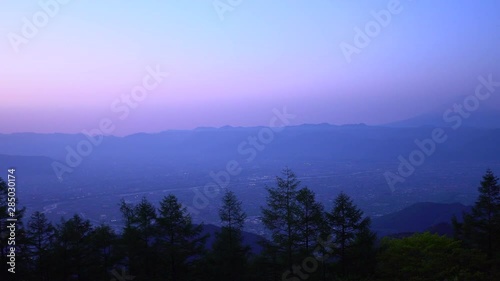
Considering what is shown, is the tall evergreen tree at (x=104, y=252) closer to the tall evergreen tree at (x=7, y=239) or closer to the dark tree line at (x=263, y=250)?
the dark tree line at (x=263, y=250)

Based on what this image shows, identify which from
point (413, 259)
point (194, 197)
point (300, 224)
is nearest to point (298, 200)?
point (300, 224)

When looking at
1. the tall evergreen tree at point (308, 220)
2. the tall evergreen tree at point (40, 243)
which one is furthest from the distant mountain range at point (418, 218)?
the tall evergreen tree at point (40, 243)

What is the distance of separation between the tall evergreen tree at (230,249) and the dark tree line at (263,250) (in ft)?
0.19

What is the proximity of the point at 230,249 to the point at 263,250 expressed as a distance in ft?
6.89

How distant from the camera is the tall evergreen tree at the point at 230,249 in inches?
741

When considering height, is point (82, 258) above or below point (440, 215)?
above

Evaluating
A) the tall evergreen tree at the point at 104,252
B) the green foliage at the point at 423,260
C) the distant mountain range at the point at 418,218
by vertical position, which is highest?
the tall evergreen tree at the point at 104,252

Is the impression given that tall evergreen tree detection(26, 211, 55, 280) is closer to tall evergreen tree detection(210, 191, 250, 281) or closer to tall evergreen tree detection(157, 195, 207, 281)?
tall evergreen tree detection(157, 195, 207, 281)

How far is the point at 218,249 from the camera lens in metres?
19.2

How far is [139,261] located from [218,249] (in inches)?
186

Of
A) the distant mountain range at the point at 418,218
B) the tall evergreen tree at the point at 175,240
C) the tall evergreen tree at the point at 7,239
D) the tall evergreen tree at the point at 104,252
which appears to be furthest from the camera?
the distant mountain range at the point at 418,218

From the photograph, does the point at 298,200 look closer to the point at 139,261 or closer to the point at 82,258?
the point at 139,261

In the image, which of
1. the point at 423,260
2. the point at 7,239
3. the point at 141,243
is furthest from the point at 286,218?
the point at 7,239

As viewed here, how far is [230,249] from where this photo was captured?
1895cm
